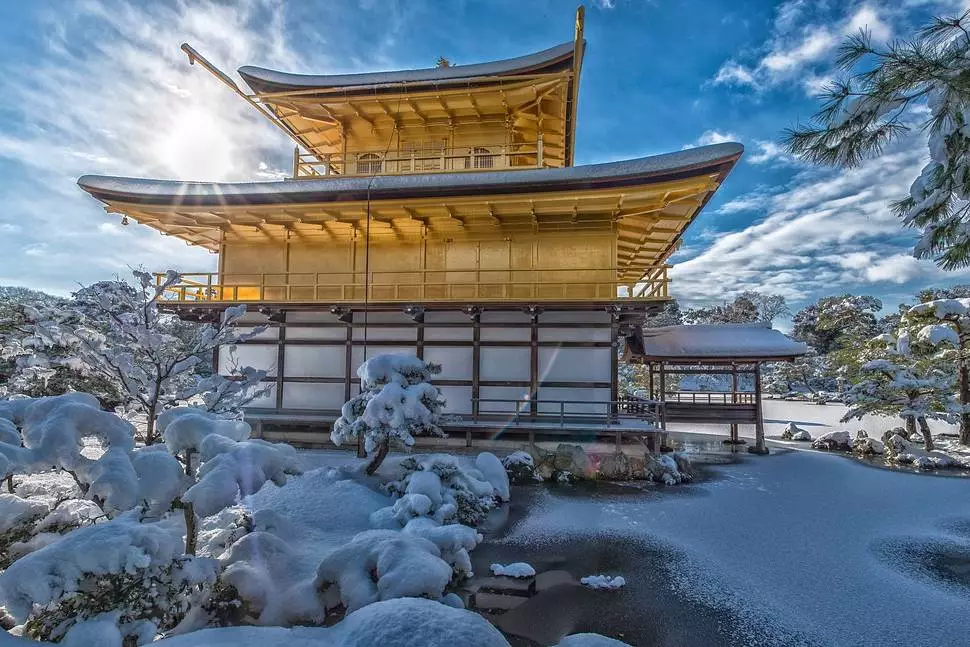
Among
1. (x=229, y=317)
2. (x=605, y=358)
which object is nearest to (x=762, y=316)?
(x=605, y=358)

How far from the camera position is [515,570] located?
22.6ft

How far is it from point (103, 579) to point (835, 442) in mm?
22696

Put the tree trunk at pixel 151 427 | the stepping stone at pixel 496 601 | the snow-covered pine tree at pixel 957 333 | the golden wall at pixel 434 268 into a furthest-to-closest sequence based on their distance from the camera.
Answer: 1. the snow-covered pine tree at pixel 957 333
2. the golden wall at pixel 434 268
3. the tree trunk at pixel 151 427
4. the stepping stone at pixel 496 601

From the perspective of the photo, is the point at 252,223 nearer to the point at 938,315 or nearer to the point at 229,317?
the point at 229,317

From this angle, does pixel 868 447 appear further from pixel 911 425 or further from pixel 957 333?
pixel 957 333

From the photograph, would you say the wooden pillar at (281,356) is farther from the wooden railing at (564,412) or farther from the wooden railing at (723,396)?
the wooden railing at (723,396)

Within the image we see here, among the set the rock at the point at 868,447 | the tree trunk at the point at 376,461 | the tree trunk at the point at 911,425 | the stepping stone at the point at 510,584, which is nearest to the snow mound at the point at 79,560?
the stepping stone at the point at 510,584

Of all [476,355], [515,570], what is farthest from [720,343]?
[515,570]

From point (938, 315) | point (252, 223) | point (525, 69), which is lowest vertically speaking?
point (938, 315)

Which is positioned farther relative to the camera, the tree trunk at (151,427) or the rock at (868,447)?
the rock at (868,447)

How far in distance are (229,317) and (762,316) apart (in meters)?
64.4

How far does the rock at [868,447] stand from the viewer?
17438 mm

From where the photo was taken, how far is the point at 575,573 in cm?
691

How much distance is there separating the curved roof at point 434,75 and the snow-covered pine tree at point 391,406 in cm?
1084
